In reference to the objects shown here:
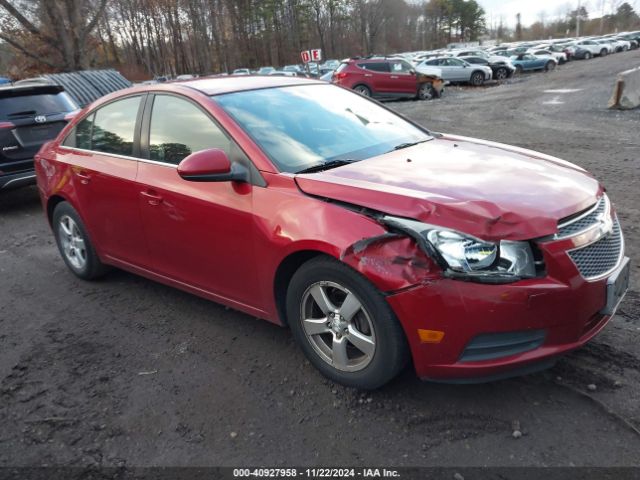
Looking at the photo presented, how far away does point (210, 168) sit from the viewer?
303 centimetres

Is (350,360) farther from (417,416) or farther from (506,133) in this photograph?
(506,133)

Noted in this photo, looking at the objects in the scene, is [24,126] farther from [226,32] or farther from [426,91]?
[226,32]

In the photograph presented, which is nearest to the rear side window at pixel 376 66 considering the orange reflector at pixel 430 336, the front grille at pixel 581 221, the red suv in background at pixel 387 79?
the red suv in background at pixel 387 79

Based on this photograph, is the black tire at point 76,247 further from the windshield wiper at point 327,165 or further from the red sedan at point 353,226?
the windshield wiper at point 327,165

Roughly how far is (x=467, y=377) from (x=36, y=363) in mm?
2743

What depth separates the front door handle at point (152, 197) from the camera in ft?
11.8

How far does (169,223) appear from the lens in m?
3.60

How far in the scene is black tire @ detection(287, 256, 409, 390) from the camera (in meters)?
2.61

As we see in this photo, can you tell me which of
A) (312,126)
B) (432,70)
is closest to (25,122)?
(312,126)

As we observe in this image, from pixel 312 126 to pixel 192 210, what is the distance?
3.13 ft

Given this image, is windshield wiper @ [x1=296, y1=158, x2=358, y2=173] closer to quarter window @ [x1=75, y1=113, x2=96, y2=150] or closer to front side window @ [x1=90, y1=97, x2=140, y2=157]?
front side window @ [x1=90, y1=97, x2=140, y2=157]

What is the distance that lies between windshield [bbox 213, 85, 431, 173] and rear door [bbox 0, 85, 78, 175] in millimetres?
5014

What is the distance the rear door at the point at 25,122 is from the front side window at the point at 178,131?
4.45 metres

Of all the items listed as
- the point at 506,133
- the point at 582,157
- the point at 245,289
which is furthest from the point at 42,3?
the point at 245,289
